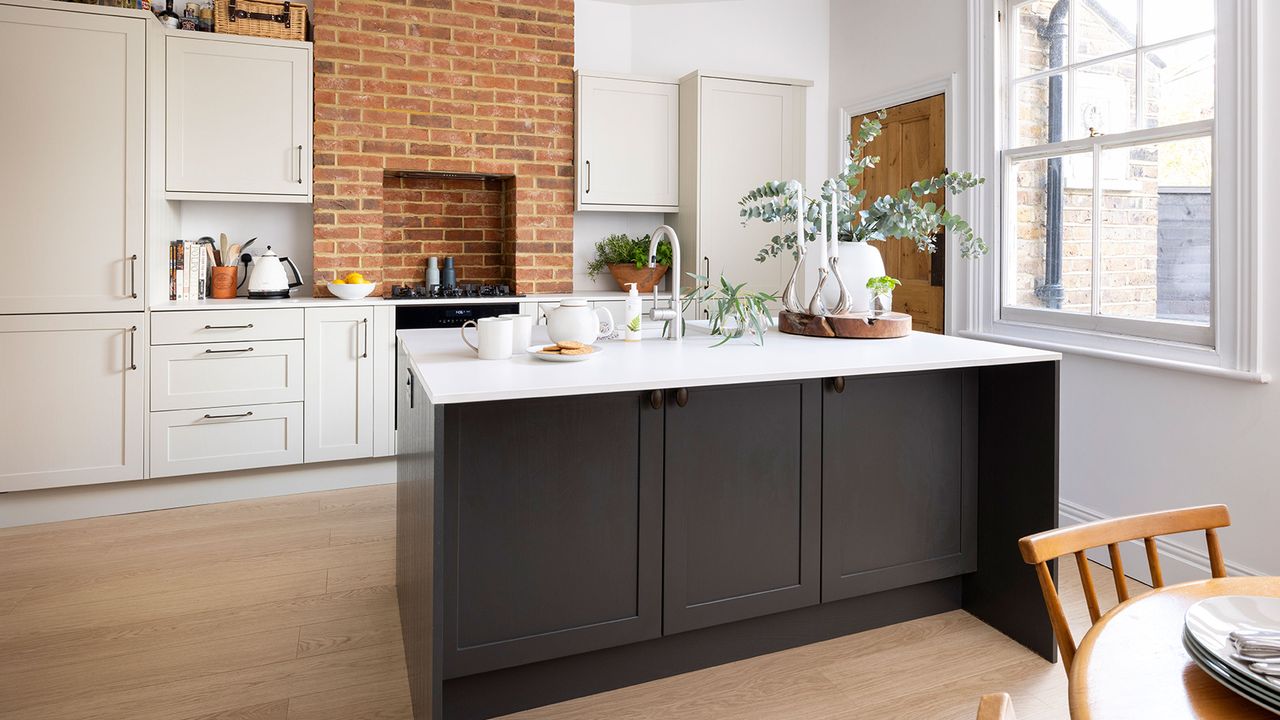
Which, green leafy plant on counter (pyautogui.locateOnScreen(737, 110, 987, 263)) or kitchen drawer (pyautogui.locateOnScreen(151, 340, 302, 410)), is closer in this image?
green leafy plant on counter (pyautogui.locateOnScreen(737, 110, 987, 263))

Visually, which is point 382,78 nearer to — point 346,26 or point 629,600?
point 346,26

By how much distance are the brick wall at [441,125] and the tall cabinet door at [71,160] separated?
2.70 feet

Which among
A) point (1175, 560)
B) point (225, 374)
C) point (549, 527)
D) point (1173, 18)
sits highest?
point (1173, 18)

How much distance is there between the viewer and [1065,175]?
335 cm

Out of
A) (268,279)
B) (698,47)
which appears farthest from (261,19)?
(698,47)

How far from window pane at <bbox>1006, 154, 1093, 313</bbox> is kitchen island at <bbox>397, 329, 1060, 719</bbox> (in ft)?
3.92

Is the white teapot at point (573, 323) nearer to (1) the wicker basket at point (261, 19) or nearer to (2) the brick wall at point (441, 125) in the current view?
(2) the brick wall at point (441, 125)

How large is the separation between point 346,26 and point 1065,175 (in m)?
3.47

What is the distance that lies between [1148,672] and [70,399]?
3937mm

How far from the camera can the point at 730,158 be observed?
15.0 feet

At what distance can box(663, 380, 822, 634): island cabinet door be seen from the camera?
6.73 feet

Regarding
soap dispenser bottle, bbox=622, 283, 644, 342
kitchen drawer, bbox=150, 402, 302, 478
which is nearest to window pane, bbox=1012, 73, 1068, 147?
soap dispenser bottle, bbox=622, 283, 644, 342

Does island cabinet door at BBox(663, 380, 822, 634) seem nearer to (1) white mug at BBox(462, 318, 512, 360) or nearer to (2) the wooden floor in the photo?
(2) the wooden floor

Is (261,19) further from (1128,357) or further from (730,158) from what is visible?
(1128,357)
